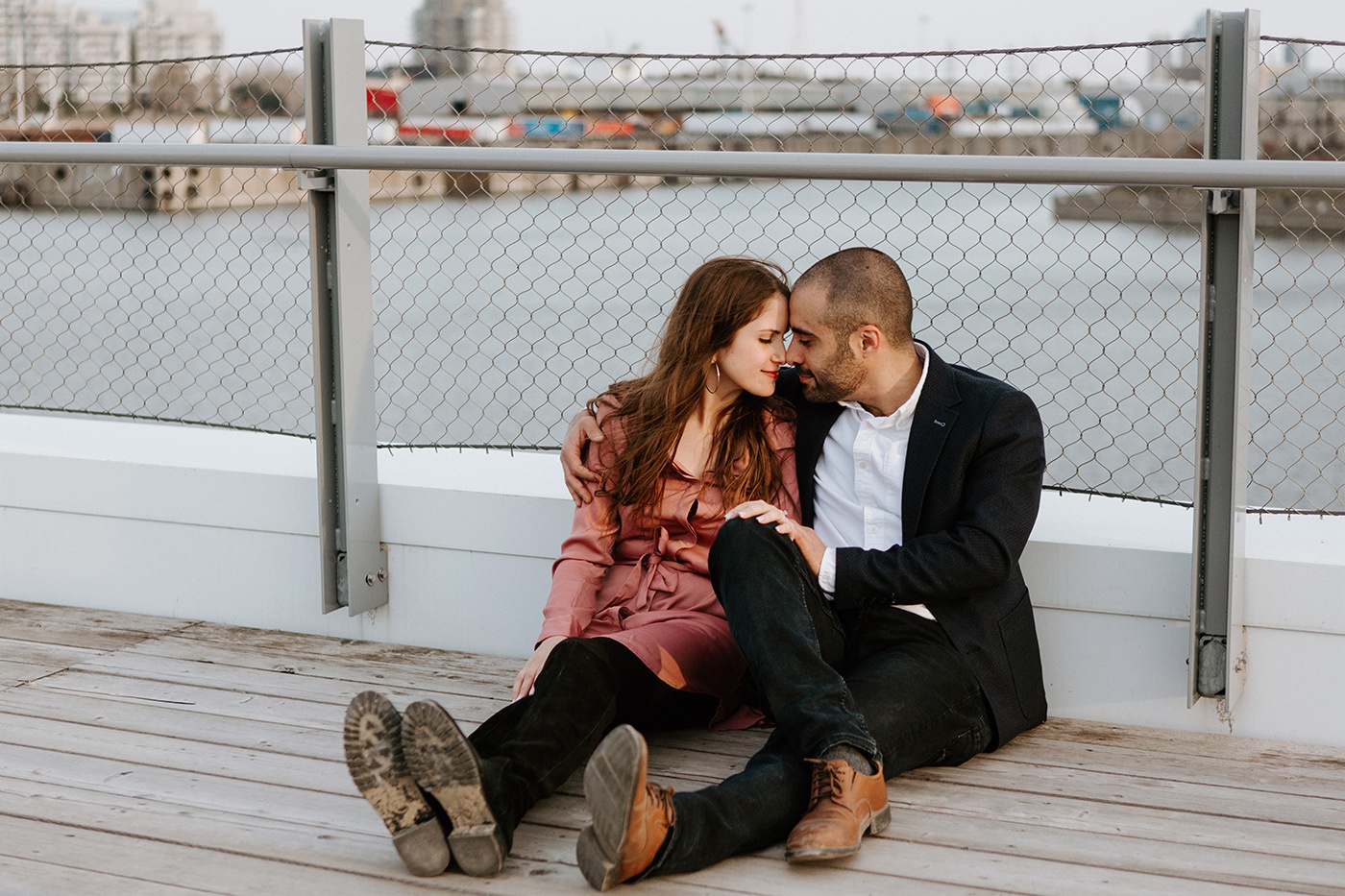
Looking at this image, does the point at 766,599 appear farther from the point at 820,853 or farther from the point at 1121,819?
the point at 1121,819

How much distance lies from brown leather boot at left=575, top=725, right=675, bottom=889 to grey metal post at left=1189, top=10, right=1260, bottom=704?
3.72ft

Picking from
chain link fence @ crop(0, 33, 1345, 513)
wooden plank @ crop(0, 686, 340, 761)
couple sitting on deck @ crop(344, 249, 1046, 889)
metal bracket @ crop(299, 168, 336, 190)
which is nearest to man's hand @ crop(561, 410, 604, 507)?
couple sitting on deck @ crop(344, 249, 1046, 889)

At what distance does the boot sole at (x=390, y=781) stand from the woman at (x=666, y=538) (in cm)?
19

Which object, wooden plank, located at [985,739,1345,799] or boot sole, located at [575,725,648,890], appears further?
wooden plank, located at [985,739,1345,799]

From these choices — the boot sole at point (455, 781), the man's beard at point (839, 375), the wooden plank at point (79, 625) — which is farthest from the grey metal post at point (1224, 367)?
the wooden plank at point (79, 625)

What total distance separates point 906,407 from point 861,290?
22 centimetres

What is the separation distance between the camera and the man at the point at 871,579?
2.02 metres

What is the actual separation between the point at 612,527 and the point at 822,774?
2.35 feet

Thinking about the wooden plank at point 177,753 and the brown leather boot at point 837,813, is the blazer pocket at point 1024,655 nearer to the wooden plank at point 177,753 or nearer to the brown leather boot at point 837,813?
the brown leather boot at point 837,813

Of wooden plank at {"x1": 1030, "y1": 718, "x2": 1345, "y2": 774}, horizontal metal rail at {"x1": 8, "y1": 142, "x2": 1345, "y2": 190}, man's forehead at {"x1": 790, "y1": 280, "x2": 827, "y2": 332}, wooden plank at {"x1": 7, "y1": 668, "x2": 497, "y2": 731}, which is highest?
horizontal metal rail at {"x1": 8, "y1": 142, "x2": 1345, "y2": 190}

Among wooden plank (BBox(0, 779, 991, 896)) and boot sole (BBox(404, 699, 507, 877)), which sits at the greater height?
boot sole (BBox(404, 699, 507, 877))

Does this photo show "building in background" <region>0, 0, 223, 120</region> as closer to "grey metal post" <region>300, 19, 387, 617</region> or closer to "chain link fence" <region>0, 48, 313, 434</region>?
"chain link fence" <region>0, 48, 313, 434</region>

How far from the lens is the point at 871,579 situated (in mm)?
2289

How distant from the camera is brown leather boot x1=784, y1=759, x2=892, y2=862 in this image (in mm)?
1930
